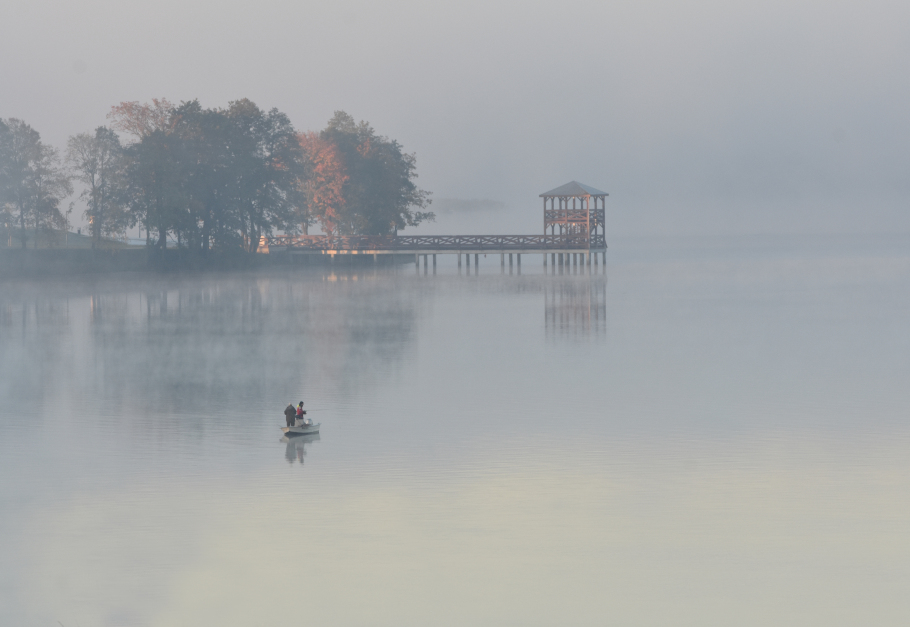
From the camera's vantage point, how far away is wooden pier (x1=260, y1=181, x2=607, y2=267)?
91312mm

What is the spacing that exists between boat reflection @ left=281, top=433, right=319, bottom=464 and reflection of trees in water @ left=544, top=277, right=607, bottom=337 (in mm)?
19874

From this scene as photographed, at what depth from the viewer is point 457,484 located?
47.8 feet

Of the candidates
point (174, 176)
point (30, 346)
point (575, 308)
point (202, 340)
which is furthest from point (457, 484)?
point (174, 176)

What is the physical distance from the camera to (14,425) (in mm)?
19688

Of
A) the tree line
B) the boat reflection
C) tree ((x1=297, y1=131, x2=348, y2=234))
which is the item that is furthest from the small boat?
tree ((x1=297, y1=131, x2=348, y2=234))

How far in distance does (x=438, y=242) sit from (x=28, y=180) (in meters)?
34.8

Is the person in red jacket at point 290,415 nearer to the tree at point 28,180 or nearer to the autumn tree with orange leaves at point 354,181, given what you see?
the tree at point 28,180

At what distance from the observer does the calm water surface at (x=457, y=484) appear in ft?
33.9

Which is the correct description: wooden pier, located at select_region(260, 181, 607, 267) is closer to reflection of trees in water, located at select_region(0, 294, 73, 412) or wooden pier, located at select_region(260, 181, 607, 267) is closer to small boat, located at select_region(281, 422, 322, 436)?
reflection of trees in water, located at select_region(0, 294, 73, 412)

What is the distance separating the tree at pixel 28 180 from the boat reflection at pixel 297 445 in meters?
61.9

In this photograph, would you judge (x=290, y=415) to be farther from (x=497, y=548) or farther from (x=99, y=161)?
(x=99, y=161)

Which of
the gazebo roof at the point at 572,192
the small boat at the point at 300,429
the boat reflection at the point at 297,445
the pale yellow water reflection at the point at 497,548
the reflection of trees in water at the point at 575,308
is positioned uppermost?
the gazebo roof at the point at 572,192

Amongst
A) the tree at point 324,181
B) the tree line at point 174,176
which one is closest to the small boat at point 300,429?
the tree line at point 174,176

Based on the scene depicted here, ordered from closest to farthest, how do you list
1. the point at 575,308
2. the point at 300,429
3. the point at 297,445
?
the point at 297,445
the point at 300,429
the point at 575,308
